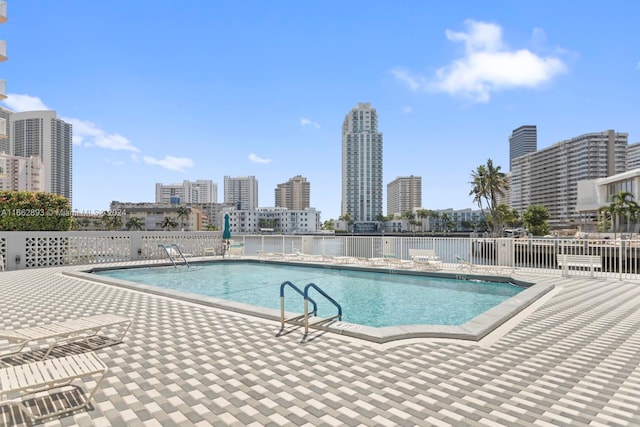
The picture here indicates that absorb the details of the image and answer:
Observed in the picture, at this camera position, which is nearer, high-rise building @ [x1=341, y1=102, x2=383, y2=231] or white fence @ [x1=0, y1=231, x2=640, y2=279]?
white fence @ [x1=0, y1=231, x2=640, y2=279]

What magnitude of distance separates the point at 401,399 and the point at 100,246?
17.2 metres

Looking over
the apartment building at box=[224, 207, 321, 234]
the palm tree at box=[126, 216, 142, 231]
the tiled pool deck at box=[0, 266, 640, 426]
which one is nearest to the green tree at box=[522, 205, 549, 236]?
the tiled pool deck at box=[0, 266, 640, 426]

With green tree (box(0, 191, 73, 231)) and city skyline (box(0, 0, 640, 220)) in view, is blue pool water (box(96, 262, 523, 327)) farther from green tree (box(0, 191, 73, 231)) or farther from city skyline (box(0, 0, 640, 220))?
city skyline (box(0, 0, 640, 220))

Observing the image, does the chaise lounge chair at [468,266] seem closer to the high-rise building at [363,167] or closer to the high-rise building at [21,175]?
the high-rise building at [21,175]

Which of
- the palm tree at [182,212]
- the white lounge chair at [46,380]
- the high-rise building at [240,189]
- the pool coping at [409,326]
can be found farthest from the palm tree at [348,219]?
the white lounge chair at [46,380]

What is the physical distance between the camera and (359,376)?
12.0 feet

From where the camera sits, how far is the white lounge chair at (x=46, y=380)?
108 inches

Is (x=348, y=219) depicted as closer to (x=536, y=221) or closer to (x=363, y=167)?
(x=363, y=167)

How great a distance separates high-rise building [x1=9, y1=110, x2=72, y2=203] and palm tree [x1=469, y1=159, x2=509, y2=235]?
113 m

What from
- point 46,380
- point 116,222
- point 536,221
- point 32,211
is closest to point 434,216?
point 536,221

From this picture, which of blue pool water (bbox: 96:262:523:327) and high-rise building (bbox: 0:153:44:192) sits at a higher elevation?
high-rise building (bbox: 0:153:44:192)

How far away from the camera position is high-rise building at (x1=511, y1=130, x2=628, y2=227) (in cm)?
10356

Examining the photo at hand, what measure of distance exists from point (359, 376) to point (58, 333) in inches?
143

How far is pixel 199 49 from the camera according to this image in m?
14.8
